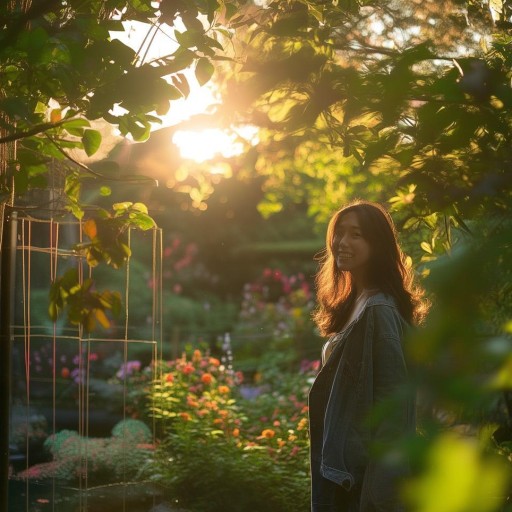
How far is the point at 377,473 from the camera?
2309mm

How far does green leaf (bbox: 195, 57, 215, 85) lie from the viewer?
2131 millimetres

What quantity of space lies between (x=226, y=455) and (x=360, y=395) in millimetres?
2850

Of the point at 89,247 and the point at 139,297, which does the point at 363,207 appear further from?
the point at 139,297

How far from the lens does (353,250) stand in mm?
2676

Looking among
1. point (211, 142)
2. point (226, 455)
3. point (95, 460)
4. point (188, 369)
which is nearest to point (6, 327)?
point (211, 142)

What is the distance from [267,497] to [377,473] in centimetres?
266

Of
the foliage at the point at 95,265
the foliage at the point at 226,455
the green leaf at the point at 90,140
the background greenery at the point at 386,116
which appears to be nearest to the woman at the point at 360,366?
the background greenery at the point at 386,116

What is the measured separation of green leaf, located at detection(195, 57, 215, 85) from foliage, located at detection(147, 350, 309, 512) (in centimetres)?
316

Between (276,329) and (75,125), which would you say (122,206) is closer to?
(75,125)

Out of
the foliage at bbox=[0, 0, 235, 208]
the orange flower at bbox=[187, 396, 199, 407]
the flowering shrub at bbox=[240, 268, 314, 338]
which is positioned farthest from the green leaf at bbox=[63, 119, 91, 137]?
the flowering shrub at bbox=[240, 268, 314, 338]

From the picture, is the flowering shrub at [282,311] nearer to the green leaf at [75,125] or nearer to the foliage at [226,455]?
the foliage at [226,455]

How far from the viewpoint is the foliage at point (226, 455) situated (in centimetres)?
484

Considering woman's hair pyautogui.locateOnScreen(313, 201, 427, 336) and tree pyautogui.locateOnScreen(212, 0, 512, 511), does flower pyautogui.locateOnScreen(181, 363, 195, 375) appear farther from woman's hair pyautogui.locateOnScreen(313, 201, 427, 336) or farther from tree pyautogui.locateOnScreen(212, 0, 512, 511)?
woman's hair pyautogui.locateOnScreen(313, 201, 427, 336)

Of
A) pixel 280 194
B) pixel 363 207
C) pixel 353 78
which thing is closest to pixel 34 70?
pixel 353 78
